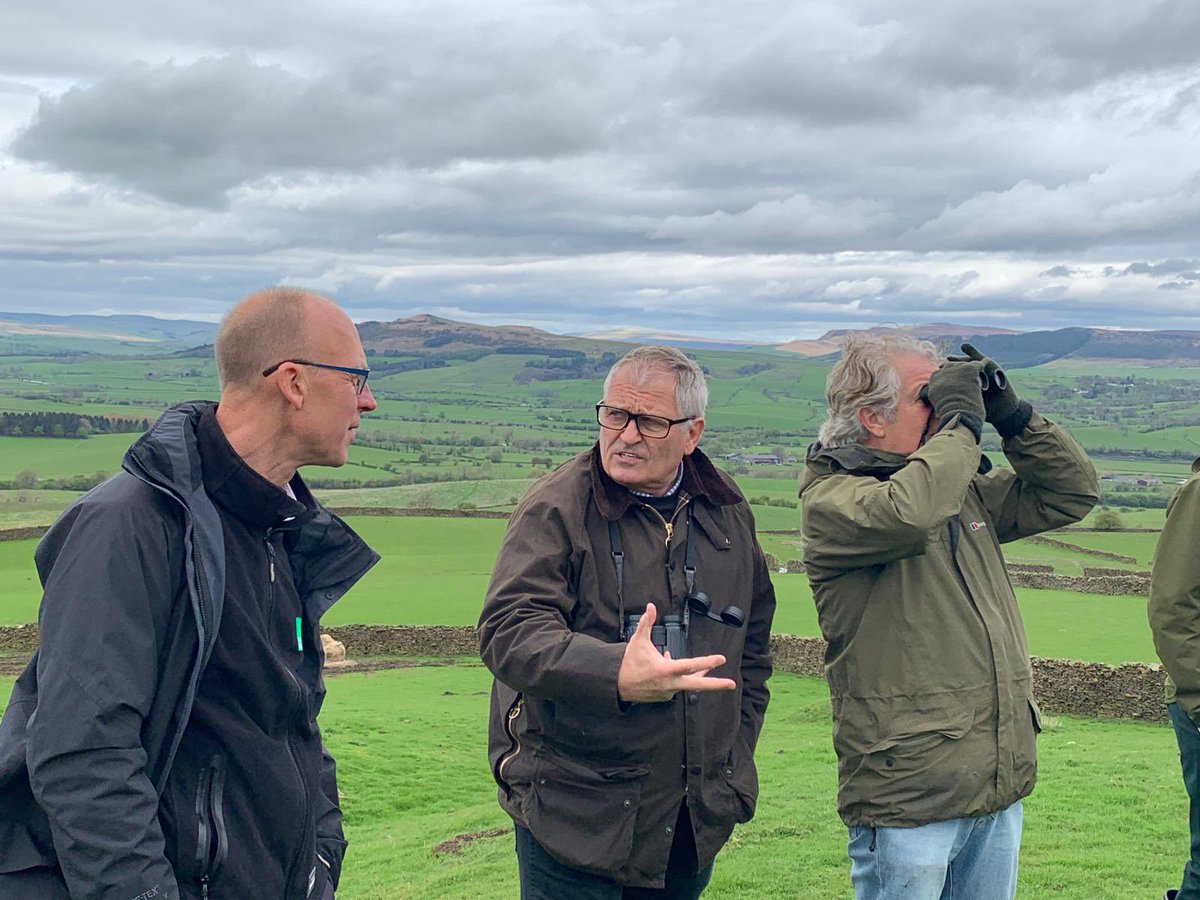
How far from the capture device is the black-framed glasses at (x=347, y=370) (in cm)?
306

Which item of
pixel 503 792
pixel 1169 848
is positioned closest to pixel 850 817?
pixel 503 792

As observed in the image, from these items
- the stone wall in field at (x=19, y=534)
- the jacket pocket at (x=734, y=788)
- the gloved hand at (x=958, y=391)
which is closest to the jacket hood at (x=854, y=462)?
the gloved hand at (x=958, y=391)

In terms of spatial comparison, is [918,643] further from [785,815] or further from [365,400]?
[785,815]

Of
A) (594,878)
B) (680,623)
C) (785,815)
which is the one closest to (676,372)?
(680,623)

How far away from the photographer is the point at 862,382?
13.6 feet

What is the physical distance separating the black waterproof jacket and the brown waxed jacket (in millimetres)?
996

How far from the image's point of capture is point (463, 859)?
8.99 meters

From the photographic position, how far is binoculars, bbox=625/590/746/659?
3559 millimetres

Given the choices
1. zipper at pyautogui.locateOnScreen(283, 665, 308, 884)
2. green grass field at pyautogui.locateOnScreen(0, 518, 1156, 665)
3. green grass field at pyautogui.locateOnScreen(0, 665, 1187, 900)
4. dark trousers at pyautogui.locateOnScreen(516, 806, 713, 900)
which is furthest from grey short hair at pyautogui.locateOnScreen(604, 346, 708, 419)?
green grass field at pyautogui.locateOnScreen(0, 518, 1156, 665)

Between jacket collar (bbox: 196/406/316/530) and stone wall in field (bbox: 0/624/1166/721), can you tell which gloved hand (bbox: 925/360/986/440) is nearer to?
jacket collar (bbox: 196/406/316/530)

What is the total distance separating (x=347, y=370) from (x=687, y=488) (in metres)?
1.37

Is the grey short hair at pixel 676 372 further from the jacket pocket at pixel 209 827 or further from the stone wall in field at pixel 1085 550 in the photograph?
the stone wall in field at pixel 1085 550

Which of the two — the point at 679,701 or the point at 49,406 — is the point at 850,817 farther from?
the point at 49,406

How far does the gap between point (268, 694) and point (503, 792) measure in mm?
1198
